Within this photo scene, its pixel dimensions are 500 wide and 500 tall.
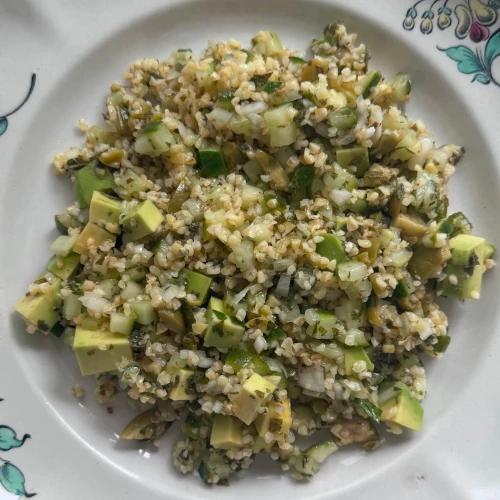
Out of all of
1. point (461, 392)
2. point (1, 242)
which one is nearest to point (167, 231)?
point (1, 242)

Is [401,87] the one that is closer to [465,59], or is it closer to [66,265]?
[465,59]

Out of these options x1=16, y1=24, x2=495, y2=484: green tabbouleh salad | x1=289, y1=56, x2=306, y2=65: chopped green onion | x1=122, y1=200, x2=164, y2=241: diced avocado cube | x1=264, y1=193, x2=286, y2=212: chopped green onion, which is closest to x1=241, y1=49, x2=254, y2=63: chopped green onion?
x1=16, y1=24, x2=495, y2=484: green tabbouleh salad

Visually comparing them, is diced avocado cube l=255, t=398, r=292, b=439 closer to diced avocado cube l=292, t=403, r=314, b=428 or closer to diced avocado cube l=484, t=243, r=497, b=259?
diced avocado cube l=292, t=403, r=314, b=428

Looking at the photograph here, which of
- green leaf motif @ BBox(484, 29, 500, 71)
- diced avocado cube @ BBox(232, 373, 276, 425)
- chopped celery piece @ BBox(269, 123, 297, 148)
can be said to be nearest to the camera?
diced avocado cube @ BBox(232, 373, 276, 425)

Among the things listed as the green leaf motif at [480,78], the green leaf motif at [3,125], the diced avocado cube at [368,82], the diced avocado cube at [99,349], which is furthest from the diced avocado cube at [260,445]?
the green leaf motif at [480,78]

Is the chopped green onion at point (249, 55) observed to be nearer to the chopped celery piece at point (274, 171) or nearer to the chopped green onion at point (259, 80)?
the chopped green onion at point (259, 80)

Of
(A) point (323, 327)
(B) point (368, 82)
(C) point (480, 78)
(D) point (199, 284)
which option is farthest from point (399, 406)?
(C) point (480, 78)

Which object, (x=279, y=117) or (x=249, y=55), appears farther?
(x=249, y=55)
